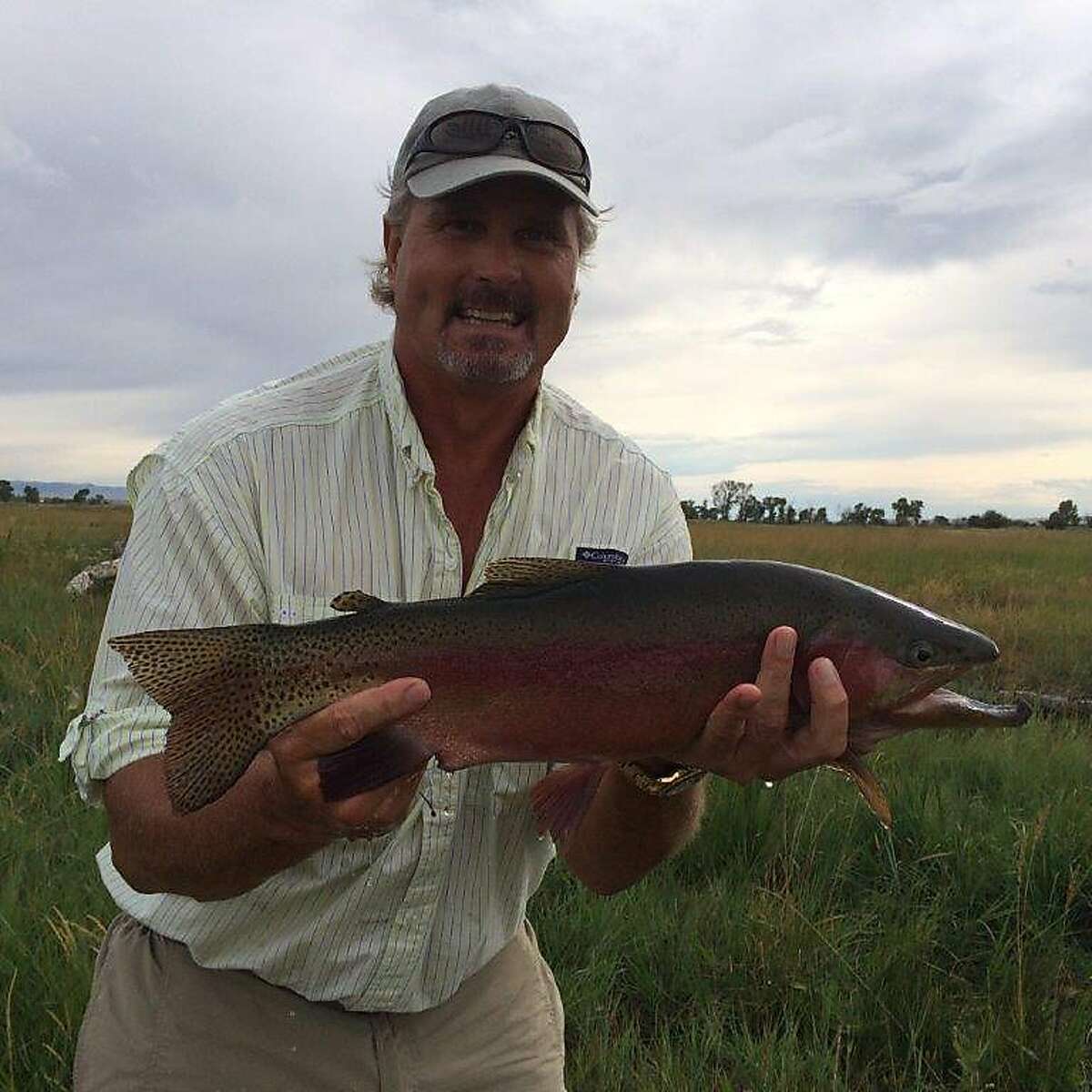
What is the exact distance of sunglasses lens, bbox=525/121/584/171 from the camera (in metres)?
3.16

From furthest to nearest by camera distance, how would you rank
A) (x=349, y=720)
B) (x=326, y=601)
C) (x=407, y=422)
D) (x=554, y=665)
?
1. (x=407, y=422)
2. (x=326, y=601)
3. (x=554, y=665)
4. (x=349, y=720)

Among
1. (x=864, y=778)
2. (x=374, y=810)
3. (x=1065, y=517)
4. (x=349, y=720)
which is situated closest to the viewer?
(x=349, y=720)

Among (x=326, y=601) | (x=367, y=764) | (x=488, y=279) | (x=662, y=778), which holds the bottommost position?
(x=662, y=778)

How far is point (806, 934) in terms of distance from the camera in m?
3.77

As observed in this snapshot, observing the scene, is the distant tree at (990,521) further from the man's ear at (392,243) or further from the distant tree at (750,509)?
the man's ear at (392,243)

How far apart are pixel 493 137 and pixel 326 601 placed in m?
1.44

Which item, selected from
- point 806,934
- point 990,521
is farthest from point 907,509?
point 806,934

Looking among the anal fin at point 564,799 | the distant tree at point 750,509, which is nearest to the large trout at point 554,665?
the anal fin at point 564,799

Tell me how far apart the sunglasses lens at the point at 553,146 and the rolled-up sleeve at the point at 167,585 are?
1281 millimetres

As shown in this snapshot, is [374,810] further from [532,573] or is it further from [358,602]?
[532,573]

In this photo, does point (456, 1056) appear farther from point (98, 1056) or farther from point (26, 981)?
point (26, 981)

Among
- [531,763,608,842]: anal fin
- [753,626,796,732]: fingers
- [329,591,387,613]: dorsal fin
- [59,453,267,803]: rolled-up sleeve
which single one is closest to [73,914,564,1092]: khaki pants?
[59,453,267,803]: rolled-up sleeve

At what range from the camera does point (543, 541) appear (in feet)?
10.4

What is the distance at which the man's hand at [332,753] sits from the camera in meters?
2.15
